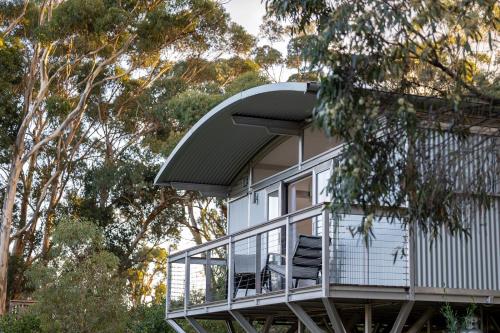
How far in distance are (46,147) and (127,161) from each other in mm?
3152

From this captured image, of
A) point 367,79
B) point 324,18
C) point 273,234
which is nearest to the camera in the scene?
point 367,79

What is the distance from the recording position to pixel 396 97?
32.0 ft

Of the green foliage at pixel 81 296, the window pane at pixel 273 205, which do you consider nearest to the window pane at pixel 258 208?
the window pane at pixel 273 205

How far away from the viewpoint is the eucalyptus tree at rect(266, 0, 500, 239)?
9.39 meters

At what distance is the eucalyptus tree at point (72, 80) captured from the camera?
2944 centimetres

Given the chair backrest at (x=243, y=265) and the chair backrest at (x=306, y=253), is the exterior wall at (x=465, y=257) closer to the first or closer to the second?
→ the chair backrest at (x=306, y=253)

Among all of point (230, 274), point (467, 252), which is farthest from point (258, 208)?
Result: point (467, 252)

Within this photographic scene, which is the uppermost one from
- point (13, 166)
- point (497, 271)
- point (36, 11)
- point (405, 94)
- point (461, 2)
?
point (36, 11)

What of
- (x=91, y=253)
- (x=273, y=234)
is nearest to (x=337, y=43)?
(x=273, y=234)

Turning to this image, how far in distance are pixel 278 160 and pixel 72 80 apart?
17.4 meters

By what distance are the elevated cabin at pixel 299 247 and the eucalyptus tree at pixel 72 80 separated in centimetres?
1219

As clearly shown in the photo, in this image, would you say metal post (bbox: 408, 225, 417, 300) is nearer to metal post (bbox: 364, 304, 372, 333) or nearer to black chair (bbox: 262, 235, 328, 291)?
metal post (bbox: 364, 304, 372, 333)

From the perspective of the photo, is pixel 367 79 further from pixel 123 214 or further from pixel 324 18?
pixel 123 214

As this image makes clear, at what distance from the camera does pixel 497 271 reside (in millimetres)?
12227
